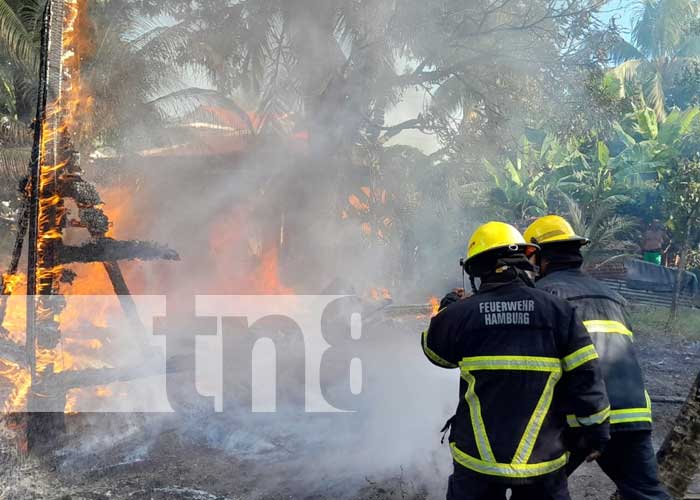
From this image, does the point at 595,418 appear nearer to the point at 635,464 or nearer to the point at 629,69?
the point at 635,464

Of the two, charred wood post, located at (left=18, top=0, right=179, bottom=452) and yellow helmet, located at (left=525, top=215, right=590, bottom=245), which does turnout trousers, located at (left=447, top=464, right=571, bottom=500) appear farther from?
charred wood post, located at (left=18, top=0, right=179, bottom=452)

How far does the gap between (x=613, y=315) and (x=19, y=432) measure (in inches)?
207

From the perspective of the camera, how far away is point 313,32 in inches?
502

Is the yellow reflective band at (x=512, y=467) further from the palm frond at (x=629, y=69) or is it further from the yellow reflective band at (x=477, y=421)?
the palm frond at (x=629, y=69)

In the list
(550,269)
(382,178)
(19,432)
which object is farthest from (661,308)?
(19,432)

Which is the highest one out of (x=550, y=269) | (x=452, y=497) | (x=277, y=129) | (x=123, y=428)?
(x=277, y=129)

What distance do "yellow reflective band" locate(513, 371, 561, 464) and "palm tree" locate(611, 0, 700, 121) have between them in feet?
78.7

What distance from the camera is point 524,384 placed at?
105 inches

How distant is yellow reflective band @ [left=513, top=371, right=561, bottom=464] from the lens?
264 centimetres

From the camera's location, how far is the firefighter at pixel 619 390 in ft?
10.2

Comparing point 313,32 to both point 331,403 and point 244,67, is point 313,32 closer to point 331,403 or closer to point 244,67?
point 244,67

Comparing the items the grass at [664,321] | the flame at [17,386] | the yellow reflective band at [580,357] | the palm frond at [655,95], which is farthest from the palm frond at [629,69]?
the flame at [17,386]

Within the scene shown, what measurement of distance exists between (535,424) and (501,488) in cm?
38

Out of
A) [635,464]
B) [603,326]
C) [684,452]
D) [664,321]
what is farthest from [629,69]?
[635,464]
